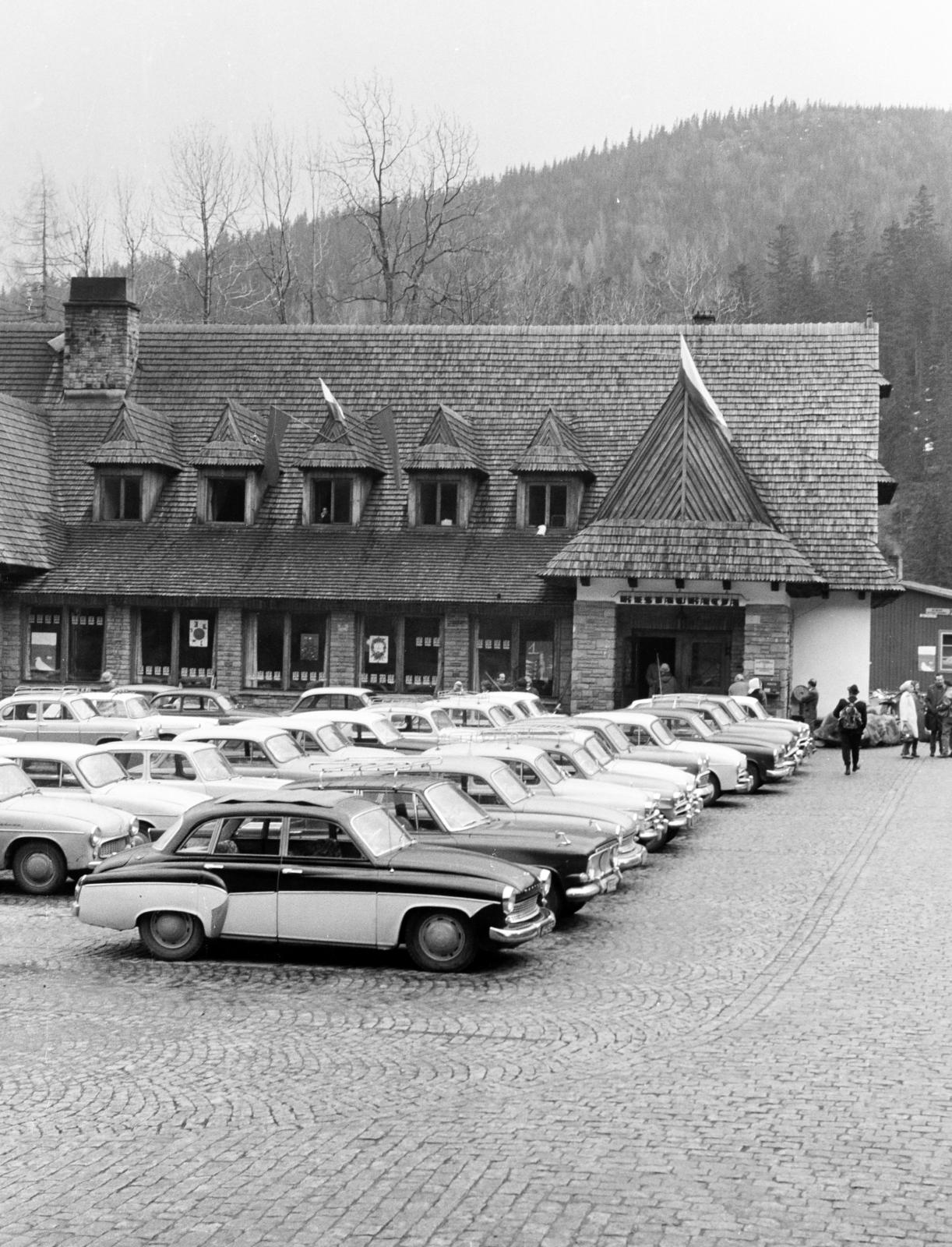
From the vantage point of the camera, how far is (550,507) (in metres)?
35.3

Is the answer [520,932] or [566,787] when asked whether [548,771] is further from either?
[520,932]

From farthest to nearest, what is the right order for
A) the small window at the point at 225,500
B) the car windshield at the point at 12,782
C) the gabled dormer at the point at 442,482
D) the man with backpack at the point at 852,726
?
the small window at the point at 225,500
the gabled dormer at the point at 442,482
the man with backpack at the point at 852,726
the car windshield at the point at 12,782

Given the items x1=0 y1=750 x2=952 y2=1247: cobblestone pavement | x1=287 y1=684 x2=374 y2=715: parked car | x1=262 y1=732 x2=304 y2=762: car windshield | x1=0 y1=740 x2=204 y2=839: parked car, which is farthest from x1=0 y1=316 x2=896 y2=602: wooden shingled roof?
x1=0 y1=750 x2=952 y2=1247: cobblestone pavement

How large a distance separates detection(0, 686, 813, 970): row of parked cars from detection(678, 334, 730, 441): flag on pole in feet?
39.1

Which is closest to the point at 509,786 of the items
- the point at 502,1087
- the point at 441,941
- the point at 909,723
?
the point at 441,941

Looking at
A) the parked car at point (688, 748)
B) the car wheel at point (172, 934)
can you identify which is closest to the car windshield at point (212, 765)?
the car wheel at point (172, 934)

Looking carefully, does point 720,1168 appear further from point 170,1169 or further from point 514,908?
point 514,908

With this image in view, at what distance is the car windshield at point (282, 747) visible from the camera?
66.3 feet

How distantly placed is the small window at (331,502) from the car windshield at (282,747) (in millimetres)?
15197

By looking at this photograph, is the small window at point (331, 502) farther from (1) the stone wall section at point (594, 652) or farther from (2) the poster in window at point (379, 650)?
(1) the stone wall section at point (594, 652)

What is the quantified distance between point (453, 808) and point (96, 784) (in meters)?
5.24

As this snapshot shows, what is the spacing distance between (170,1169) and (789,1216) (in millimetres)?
2880

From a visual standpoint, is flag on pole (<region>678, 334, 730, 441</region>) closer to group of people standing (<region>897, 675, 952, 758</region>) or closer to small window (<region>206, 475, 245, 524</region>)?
group of people standing (<region>897, 675, 952, 758</region>)

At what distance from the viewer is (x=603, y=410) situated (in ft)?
121
